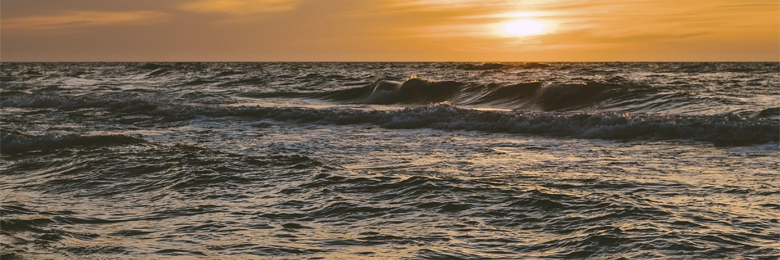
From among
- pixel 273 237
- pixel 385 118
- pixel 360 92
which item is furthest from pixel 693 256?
pixel 360 92

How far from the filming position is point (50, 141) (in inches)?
418

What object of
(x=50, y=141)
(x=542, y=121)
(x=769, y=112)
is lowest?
(x=50, y=141)

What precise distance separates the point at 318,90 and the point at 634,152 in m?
21.9

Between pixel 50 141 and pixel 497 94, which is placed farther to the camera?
pixel 497 94

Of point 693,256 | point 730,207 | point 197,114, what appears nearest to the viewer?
point 693,256

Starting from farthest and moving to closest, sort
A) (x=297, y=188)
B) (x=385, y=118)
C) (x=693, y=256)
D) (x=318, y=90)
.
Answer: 1. (x=318, y=90)
2. (x=385, y=118)
3. (x=297, y=188)
4. (x=693, y=256)

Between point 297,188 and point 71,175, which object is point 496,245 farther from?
point 71,175

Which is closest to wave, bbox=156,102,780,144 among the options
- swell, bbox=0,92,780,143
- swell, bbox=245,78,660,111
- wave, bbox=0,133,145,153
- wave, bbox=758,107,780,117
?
swell, bbox=0,92,780,143

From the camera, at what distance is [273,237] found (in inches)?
194

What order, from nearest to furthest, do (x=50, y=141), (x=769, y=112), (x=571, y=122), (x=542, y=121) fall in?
(x=50, y=141) → (x=571, y=122) → (x=542, y=121) → (x=769, y=112)

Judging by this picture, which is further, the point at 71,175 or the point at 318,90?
the point at 318,90

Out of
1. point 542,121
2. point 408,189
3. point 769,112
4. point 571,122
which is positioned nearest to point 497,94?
point 542,121

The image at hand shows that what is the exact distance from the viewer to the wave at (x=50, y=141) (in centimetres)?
1027

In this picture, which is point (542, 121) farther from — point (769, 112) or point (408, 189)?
point (408, 189)
